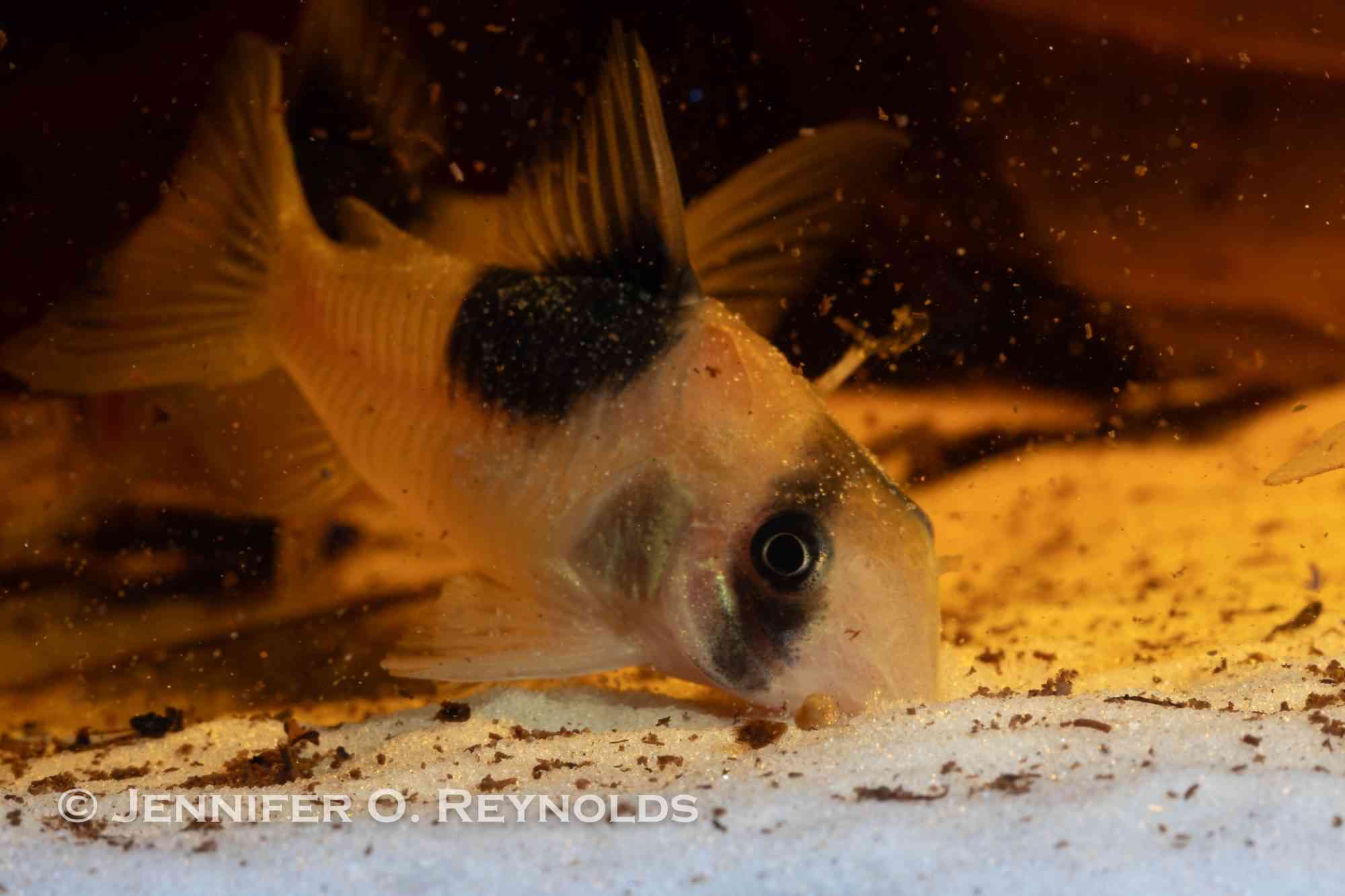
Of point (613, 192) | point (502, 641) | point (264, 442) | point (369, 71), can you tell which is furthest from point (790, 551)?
point (369, 71)

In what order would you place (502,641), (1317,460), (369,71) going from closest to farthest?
(502,641) → (1317,460) → (369,71)

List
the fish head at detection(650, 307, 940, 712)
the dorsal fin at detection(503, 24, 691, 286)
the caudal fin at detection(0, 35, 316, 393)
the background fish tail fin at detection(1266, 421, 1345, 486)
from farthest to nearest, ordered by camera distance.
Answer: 1. the background fish tail fin at detection(1266, 421, 1345, 486)
2. the caudal fin at detection(0, 35, 316, 393)
3. the dorsal fin at detection(503, 24, 691, 286)
4. the fish head at detection(650, 307, 940, 712)

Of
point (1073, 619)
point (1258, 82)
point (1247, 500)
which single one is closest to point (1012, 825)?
point (1073, 619)

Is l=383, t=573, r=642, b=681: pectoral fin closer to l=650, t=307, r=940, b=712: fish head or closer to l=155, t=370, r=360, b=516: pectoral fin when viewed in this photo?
l=650, t=307, r=940, b=712: fish head

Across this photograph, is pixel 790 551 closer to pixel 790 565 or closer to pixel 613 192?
pixel 790 565

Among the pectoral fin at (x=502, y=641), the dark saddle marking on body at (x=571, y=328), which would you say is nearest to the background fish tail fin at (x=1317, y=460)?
the dark saddle marking on body at (x=571, y=328)

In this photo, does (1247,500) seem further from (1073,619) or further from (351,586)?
(351,586)

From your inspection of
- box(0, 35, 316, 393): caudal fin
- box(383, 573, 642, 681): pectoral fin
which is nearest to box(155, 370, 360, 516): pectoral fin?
box(0, 35, 316, 393): caudal fin

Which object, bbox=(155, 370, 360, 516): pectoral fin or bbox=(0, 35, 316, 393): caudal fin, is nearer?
bbox=(0, 35, 316, 393): caudal fin
